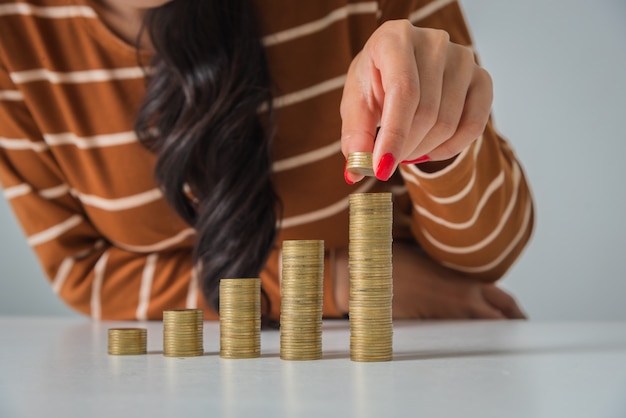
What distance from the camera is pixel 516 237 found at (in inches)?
57.3

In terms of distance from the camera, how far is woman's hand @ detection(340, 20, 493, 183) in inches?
31.5

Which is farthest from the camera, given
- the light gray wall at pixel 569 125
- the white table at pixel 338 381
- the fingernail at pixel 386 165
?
the light gray wall at pixel 569 125

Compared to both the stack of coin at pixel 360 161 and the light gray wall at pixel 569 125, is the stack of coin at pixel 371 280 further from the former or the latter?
the light gray wall at pixel 569 125

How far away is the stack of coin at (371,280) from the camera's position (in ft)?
2.62

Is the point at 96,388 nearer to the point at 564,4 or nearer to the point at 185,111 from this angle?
the point at 185,111

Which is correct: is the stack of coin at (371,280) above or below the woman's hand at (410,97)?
below

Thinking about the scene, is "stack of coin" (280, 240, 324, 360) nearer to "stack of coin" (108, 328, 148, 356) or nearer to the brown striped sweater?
"stack of coin" (108, 328, 148, 356)

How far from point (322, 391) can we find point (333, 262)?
79 cm

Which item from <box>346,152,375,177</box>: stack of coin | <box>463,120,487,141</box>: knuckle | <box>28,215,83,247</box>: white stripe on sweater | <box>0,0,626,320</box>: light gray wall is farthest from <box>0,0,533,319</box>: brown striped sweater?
<box>0,0,626,320</box>: light gray wall

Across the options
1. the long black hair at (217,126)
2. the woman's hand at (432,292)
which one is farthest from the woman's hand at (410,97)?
the woman's hand at (432,292)

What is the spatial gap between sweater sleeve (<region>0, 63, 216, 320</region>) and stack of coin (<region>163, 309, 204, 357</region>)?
58 centimetres

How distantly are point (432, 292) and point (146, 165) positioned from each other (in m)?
0.54

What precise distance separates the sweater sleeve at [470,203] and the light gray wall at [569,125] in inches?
66.6

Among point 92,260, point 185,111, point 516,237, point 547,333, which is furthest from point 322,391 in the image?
point 92,260
